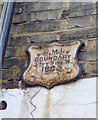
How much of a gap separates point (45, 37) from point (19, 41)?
0.60 ft

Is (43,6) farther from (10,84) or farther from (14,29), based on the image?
(10,84)

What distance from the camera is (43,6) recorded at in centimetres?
286

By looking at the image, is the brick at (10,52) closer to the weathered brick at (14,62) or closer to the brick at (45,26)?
the weathered brick at (14,62)

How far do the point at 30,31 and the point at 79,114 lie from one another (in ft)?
2.26

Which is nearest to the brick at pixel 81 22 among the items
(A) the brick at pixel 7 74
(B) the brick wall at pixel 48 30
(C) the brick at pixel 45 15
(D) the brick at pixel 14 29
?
(B) the brick wall at pixel 48 30

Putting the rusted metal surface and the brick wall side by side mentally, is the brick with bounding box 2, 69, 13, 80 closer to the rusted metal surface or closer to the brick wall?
the brick wall

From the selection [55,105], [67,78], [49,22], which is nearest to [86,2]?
[49,22]

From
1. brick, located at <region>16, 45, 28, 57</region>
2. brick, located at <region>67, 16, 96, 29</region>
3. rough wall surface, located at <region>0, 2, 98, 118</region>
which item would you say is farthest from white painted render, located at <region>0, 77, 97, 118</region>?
brick, located at <region>67, 16, 96, 29</region>

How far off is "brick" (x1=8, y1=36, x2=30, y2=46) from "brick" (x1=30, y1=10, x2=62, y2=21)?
15cm

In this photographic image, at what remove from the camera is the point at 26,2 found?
292 centimetres

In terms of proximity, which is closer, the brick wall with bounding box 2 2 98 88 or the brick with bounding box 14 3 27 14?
the brick wall with bounding box 2 2 98 88

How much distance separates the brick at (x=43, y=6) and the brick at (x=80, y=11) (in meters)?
0.07

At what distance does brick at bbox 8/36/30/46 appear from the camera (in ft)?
9.20

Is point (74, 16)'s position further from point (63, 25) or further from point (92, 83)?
point (92, 83)
